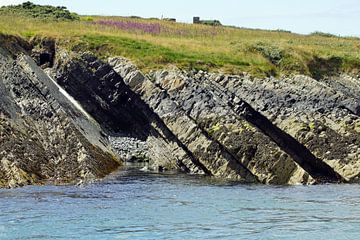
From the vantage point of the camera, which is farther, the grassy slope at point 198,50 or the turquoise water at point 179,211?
the grassy slope at point 198,50

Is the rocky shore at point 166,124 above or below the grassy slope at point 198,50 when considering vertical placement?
below

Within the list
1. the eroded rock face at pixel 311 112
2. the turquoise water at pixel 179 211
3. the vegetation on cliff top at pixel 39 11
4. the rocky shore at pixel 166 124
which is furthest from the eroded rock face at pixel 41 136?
the vegetation on cliff top at pixel 39 11

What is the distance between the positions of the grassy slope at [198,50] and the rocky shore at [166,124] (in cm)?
356

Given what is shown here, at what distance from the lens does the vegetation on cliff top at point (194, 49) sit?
56312 millimetres

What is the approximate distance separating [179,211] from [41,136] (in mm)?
14847

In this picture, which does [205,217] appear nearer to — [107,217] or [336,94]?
[107,217]

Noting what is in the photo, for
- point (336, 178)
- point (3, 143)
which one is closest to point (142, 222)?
point (3, 143)

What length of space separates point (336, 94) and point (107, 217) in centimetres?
2546

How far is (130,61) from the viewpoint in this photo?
52.2 m

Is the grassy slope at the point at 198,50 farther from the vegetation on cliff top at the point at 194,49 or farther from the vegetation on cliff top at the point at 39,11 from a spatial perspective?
the vegetation on cliff top at the point at 39,11

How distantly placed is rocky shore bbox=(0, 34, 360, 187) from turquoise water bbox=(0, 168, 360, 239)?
301 centimetres

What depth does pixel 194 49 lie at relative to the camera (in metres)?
62.8

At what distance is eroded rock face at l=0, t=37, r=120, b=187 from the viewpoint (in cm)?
3556

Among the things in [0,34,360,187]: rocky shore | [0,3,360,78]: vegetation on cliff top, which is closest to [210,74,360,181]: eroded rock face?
[0,34,360,187]: rocky shore
